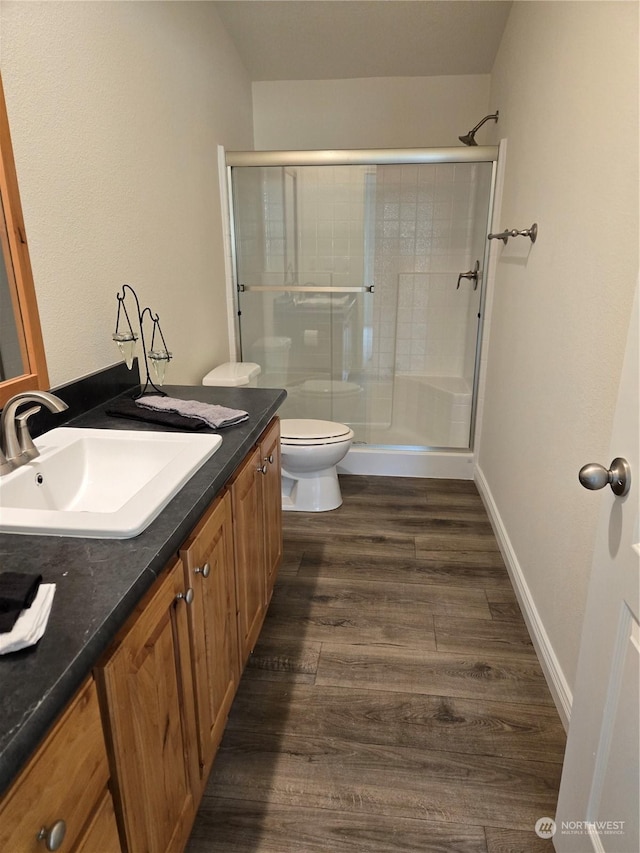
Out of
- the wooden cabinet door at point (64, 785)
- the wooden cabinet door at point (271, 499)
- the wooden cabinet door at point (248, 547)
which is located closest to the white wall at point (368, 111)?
the wooden cabinet door at point (271, 499)

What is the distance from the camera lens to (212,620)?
1.26 metres

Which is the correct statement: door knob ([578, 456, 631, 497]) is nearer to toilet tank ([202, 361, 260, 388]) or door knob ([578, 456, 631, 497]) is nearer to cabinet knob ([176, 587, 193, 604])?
cabinet knob ([176, 587, 193, 604])

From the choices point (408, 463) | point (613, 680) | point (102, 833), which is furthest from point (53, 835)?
point (408, 463)

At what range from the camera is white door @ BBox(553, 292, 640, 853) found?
0.89m

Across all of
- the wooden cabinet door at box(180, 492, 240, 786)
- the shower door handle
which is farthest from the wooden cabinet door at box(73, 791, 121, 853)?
the shower door handle

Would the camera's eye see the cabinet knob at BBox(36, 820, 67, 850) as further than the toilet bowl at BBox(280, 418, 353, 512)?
No

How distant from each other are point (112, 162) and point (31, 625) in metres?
1.58

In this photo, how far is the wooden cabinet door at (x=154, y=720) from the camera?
0.81 meters

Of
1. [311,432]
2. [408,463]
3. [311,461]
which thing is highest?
[311,432]

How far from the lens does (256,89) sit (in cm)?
360

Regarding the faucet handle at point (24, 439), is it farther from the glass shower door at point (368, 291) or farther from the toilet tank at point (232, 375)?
the glass shower door at point (368, 291)

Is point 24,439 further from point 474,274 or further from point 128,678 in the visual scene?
point 474,274

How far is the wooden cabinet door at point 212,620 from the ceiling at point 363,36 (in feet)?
8.67

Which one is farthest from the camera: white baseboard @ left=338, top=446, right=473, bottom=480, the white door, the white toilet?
white baseboard @ left=338, top=446, right=473, bottom=480
